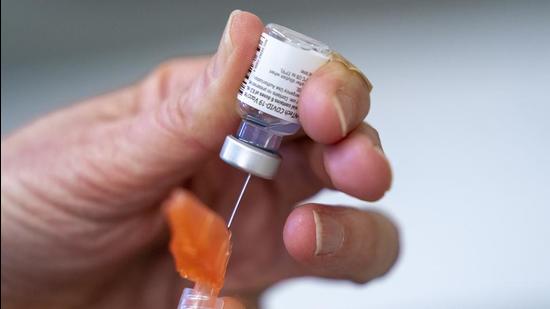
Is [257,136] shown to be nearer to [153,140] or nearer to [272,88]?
[272,88]

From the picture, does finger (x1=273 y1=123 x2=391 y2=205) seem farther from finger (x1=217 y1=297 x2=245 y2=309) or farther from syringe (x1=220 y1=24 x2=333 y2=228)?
finger (x1=217 y1=297 x2=245 y2=309)

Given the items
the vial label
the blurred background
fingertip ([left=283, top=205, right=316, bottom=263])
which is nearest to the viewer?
the vial label

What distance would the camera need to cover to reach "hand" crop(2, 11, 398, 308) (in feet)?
2.25

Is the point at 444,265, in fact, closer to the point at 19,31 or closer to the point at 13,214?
the point at 13,214

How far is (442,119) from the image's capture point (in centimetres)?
143

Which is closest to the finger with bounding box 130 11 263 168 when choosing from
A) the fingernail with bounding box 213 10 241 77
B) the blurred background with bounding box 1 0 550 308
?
the fingernail with bounding box 213 10 241 77

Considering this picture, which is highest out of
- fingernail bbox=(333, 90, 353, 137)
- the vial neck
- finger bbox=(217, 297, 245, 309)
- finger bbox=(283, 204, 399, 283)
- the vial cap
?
fingernail bbox=(333, 90, 353, 137)

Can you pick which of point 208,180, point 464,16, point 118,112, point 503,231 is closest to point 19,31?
point 118,112

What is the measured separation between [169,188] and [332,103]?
37cm

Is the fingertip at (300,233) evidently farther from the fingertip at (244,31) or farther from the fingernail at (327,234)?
the fingertip at (244,31)

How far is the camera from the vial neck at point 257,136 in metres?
0.69

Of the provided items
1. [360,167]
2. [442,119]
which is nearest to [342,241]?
[360,167]

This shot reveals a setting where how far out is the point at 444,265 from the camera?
1.33 meters

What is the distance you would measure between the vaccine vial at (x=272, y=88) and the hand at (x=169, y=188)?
0.6 inches
